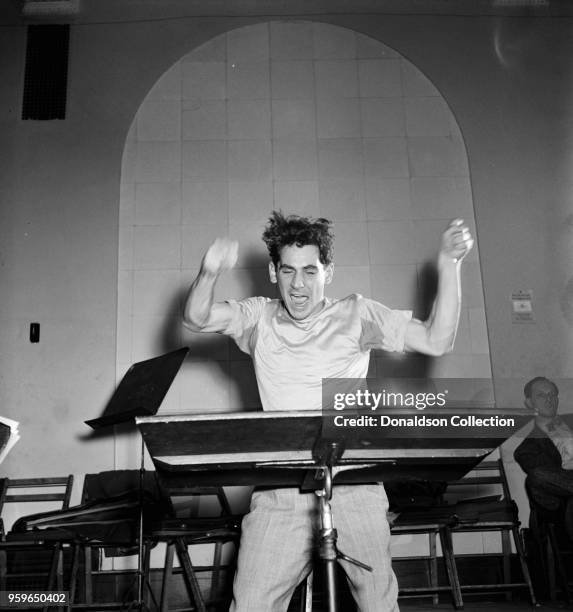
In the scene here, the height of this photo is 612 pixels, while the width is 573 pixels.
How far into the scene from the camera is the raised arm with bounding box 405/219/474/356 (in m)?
1.52

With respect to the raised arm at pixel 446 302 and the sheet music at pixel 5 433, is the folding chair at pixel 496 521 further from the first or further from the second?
the sheet music at pixel 5 433

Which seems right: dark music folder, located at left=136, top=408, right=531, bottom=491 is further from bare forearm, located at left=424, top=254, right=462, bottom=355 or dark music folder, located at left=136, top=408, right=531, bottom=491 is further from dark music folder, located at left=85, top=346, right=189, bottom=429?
dark music folder, located at left=85, top=346, right=189, bottom=429

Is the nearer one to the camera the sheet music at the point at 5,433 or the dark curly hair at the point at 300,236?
the sheet music at the point at 5,433

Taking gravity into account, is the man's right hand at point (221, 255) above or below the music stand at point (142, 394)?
above

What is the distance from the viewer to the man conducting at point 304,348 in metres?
1.46

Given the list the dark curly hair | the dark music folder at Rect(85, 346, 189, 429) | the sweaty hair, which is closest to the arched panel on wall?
the sweaty hair

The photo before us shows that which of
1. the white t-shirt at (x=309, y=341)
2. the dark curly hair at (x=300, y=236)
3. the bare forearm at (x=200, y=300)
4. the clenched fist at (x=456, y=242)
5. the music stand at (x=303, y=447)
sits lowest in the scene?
the music stand at (x=303, y=447)

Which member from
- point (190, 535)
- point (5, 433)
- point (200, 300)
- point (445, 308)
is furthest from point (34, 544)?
point (445, 308)

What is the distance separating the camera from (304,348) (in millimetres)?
1776

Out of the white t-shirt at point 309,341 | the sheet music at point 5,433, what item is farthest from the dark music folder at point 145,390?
the sheet music at point 5,433

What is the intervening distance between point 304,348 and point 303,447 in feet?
2.03

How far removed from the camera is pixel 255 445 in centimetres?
114

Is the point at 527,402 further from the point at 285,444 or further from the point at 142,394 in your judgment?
the point at 285,444

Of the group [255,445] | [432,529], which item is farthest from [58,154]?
[255,445]
